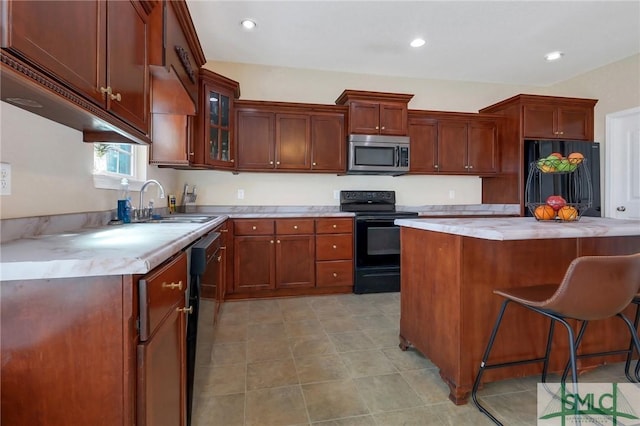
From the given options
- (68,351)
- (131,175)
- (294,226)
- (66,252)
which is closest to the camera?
(68,351)

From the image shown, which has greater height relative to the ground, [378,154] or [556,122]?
[556,122]

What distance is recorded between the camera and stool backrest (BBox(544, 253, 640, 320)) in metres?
1.18

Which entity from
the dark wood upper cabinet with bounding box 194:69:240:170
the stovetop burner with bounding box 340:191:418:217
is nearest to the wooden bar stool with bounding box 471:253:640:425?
the stovetop burner with bounding box 340:191:418:217

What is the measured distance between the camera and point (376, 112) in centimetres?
369

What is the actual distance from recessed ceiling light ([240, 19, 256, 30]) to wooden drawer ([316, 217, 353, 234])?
79.1 inches

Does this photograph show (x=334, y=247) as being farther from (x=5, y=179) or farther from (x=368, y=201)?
(x=5, y=179)

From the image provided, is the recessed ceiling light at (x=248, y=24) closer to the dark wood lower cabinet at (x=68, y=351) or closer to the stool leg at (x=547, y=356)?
the dark wood lower cabinet at (x=68, y=351)

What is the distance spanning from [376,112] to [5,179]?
10.8 feet

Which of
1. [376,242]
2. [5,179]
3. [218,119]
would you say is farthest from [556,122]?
[5,179]

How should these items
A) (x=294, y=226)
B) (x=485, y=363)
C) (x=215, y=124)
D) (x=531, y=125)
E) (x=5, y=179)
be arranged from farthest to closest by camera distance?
(x=531, y=125), (x=294, y=226), (x=215, y=124), (x=485, y=363), (x=5, y=179)

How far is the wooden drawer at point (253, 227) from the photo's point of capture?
10.7 feet

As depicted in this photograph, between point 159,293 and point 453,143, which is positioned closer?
point 159,293

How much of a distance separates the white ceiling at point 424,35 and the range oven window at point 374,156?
106 centimetres

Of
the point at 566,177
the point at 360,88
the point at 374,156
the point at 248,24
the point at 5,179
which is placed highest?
the point at 248,24
